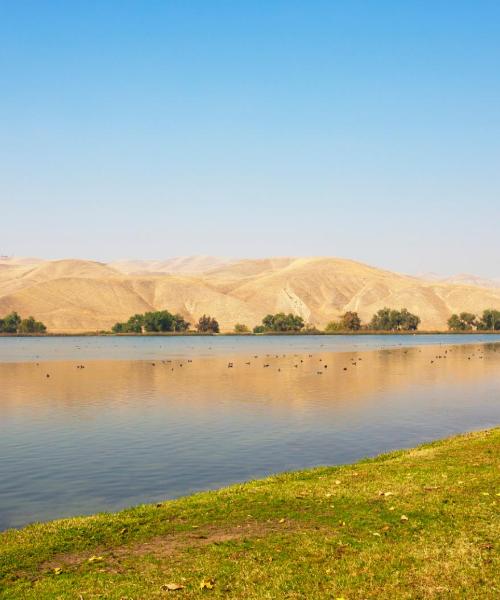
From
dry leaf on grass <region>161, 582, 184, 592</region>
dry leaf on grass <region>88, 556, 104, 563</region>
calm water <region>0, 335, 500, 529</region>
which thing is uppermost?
dry leaf on grass <region>161, 582, 184, 592</region>

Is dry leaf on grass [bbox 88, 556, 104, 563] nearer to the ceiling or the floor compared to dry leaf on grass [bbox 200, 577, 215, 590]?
nearer to the floor

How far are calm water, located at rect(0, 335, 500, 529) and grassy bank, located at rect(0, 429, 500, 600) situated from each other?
19.3 feet

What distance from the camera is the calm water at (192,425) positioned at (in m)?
28.9

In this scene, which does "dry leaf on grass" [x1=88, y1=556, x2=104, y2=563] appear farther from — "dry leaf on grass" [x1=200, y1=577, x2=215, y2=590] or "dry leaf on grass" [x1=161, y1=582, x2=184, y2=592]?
"dry leaf on grass" [x1=200, y1=577, x2=215, y2=590]

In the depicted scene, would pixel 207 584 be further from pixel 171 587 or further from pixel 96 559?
pixel 96 559

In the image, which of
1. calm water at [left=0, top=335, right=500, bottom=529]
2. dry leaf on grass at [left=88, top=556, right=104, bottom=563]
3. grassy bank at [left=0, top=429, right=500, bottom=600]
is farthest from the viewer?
calm water at [left=0, top=335, right=500, bottom=529]

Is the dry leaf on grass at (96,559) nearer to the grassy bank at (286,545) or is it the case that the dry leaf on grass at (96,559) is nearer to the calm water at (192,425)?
the grassy bank at (286,545)

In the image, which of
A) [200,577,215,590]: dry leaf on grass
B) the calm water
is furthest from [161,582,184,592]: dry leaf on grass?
the calm water

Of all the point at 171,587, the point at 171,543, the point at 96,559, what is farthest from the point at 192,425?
the point at 171,587

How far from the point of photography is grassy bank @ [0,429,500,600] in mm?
14227

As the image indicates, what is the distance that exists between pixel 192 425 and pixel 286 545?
90.5ft

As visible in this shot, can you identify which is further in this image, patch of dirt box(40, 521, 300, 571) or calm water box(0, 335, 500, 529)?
calm water box(0, 335, 500, 529)

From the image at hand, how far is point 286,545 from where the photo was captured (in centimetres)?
1666

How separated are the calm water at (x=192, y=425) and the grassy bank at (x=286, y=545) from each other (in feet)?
19.3
